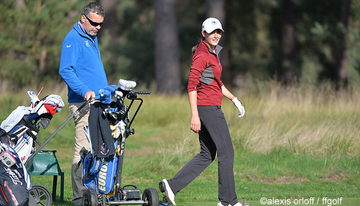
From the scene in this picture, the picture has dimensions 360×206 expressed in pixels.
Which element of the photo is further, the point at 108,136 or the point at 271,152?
the point at 271,152

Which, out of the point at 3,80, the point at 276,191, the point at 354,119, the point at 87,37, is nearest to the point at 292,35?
the point at 3,80

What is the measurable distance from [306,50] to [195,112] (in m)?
27.6

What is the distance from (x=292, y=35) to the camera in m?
30.5

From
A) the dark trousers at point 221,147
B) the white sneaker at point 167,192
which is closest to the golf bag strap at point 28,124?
the white sneaker at point 167,192

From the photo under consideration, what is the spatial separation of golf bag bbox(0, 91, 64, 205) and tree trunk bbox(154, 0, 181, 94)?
1753 cm

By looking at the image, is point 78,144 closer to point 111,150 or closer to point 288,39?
point 111,150

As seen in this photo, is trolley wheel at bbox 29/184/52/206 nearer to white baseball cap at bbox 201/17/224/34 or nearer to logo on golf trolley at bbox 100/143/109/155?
logo on golf trolley at bbox 100/143/109/155

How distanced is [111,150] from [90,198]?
19.3 inches

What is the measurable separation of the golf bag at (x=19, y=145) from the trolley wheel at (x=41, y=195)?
0.44 m

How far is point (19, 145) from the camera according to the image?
20.6ft

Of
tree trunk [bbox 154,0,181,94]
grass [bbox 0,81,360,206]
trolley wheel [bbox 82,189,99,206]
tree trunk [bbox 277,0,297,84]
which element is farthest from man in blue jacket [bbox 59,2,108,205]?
tree trunk [bbox 277,0,297,84]

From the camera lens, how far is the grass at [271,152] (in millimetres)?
9000

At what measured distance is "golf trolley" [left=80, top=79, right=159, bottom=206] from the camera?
6.03 m

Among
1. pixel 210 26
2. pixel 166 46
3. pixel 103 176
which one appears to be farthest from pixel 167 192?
pixel 166 46
